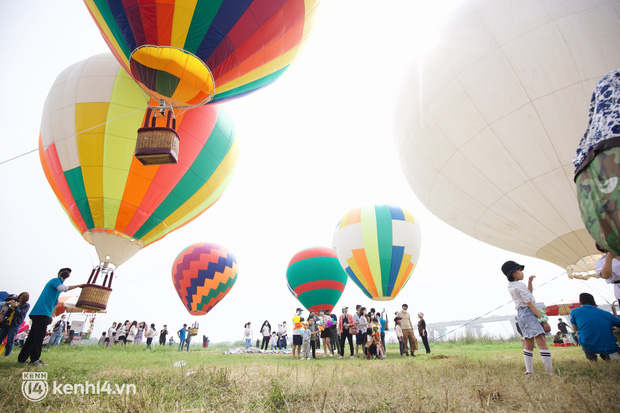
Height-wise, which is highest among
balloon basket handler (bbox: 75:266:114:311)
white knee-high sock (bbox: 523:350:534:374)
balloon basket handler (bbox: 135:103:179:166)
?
balloon basket handler (bbox: 135:103:179:166)

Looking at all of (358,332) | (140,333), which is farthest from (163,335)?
(358,332)

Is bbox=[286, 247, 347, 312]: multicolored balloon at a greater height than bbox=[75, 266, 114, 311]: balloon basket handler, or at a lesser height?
greater

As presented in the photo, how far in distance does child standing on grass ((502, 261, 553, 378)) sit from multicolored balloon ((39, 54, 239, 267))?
8.06 m

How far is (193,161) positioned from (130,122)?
181cm

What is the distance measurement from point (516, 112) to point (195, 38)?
6332 millimetres

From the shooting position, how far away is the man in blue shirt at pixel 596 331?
14.6 feet

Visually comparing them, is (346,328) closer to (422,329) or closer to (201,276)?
(422,329)

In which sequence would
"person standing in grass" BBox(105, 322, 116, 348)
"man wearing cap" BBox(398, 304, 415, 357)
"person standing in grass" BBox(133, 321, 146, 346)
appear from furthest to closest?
"person standing in grass" BBox(133, 321, 146, 346), "person standing in grass" BBox(105, 322, 116, 348), "man wearing cap" BBox(398, 304, 415, 357)

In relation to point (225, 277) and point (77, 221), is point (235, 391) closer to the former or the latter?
point (77, 221)

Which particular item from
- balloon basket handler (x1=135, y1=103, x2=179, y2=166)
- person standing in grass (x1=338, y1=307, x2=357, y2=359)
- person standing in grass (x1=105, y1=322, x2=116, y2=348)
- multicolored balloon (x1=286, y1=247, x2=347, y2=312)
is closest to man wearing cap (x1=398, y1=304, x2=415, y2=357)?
person standing in grass (x1=338, y1=307, x2=357, y2=359)

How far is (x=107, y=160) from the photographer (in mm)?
7949

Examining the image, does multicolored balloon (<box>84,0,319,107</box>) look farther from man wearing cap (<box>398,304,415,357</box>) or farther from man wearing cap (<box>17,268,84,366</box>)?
man wearing cap (<box>398,304,415,357</box>)

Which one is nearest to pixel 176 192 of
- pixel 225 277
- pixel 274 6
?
pixel 274 6

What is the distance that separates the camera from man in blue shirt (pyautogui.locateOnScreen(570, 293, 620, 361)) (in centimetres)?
446
